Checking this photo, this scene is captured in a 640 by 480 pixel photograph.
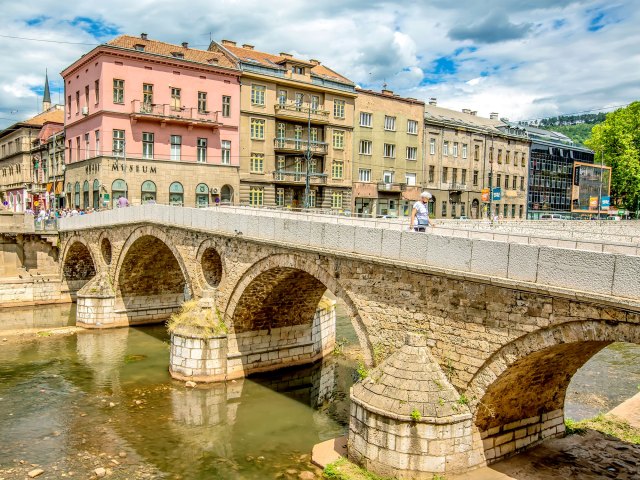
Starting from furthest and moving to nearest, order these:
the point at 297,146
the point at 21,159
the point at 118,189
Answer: the point at 21,159
the point at 297,146
the point at 118,189

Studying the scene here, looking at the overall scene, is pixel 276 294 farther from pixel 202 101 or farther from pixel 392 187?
pixel 392 187

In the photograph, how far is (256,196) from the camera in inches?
1458

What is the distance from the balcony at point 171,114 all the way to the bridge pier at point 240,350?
702 inches

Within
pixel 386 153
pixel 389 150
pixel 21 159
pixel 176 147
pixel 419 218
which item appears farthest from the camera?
pixel 21 159

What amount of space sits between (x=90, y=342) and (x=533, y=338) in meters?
20.2

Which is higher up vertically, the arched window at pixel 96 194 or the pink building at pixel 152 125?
the pink building at pixel 152 125

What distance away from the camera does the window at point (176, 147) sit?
3422cm

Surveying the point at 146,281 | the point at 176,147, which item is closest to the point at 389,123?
the point at 176,147

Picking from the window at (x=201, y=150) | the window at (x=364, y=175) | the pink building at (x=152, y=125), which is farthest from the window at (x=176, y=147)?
the window at (x=364, y=175)

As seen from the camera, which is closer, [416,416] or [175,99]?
[416,416]

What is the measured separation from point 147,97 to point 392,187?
19516 millimetres

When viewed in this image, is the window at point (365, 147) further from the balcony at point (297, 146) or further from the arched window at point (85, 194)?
the arched window at point (85, 194)

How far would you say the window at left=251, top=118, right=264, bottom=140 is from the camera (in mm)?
36344

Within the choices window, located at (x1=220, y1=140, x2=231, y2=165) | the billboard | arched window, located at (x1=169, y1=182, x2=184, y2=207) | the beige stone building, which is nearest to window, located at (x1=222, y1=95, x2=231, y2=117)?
window, located at (x1=220, y1=140, x2=231, y2=165)
